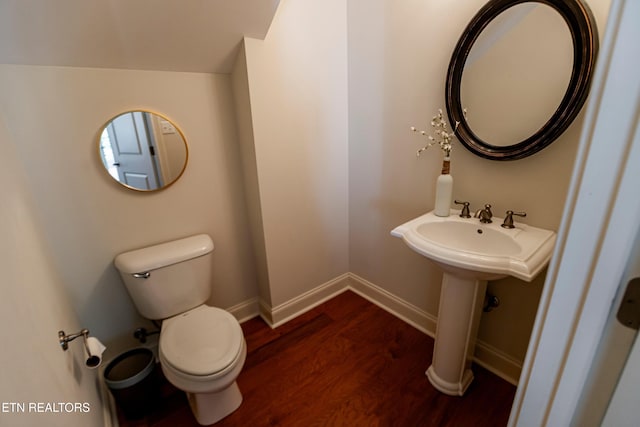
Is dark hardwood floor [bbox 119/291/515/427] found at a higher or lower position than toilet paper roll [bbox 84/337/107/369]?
lower

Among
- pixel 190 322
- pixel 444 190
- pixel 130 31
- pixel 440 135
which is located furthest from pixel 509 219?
pixel 130 31

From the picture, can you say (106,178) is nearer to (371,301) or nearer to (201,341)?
(201,341)

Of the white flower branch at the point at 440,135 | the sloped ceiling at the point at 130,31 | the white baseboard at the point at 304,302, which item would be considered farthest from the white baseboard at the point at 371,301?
the sloped ceiling at the point at 130,31

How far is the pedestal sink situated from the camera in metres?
1.02

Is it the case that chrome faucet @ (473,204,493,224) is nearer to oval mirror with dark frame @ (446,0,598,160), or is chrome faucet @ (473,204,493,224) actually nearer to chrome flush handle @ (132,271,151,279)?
oval mirror with dark frame @ (446,0,598,160)

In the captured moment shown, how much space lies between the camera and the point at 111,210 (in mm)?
1459

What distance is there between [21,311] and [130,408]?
38.4 inches

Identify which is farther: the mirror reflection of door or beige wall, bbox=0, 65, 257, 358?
the mirror reflection of door

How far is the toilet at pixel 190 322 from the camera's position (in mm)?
1221

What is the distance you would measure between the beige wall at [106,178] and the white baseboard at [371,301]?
0.36 metres

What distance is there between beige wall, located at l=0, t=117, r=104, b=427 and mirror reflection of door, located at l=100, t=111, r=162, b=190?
0.33 metres

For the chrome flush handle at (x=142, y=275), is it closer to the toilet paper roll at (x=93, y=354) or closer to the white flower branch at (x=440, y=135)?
the toilet paper roll at (x=93, y=354)

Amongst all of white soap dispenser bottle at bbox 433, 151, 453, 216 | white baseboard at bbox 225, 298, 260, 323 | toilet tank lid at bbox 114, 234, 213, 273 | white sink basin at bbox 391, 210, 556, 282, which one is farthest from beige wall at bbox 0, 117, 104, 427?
white soap dispenser bottle at bbox 433, 151, 453, 216

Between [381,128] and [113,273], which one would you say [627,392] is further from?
[113,273]
